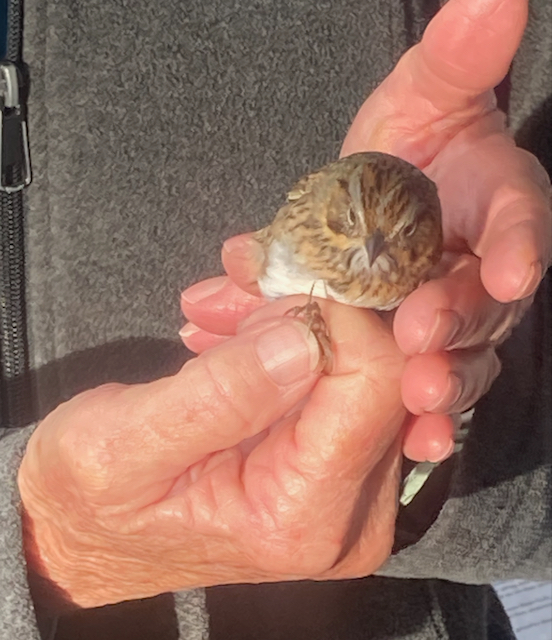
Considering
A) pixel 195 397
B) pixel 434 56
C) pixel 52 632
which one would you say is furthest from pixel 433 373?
pixel 52 632

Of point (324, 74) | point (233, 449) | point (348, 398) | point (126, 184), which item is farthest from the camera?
point (324, 74)

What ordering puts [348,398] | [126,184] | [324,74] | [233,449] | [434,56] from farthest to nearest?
[324,74], [126,184], [434,56], [233,449], [348,398]

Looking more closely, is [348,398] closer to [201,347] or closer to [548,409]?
[201,347]

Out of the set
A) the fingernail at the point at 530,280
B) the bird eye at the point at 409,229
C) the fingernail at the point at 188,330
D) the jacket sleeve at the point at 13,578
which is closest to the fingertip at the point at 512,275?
the fingernail at the point at 530,280

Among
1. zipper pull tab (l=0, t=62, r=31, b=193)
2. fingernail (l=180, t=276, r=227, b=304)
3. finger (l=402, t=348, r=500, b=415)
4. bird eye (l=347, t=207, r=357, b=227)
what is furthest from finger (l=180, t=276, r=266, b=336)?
finger (l=402, t=348, r=500, b=415)

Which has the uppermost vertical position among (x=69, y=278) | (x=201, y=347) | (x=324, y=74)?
(x=324, y=74)
